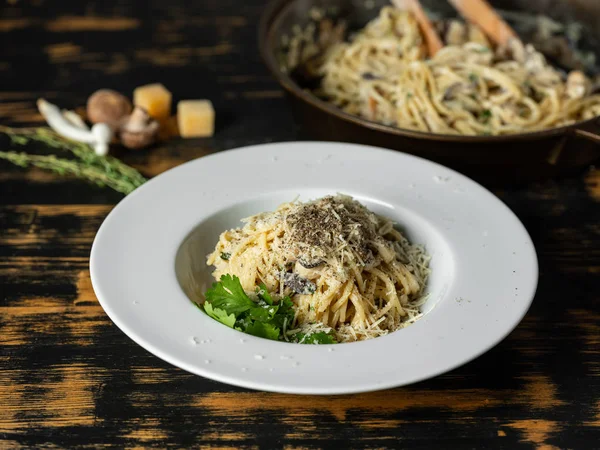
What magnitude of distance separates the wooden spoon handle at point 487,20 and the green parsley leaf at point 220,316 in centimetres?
237

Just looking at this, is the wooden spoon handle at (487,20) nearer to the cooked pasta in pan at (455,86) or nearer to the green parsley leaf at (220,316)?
the cooked pasta in pan at (455,86)

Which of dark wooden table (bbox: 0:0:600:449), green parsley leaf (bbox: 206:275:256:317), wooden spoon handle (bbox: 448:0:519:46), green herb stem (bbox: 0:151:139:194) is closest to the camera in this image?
dark wooden table (bbox: 0:0:600:449)

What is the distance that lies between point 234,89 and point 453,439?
254cm

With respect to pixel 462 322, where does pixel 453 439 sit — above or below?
below

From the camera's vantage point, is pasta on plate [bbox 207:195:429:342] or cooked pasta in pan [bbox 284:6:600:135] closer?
pasta on plate [bbox 207:195:429:342]

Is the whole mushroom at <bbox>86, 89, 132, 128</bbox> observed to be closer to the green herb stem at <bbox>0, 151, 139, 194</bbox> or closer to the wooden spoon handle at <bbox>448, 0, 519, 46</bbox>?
the green herb stem at <bbox>0, 151, 139, 194</bbox>

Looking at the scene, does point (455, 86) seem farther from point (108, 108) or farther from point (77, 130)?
point (77, 130)

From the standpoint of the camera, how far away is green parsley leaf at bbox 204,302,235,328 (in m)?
2.31

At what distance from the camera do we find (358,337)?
7.82 feet

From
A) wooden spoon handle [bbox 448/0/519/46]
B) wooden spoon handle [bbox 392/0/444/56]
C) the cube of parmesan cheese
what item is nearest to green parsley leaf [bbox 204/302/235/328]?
the cube of parmesan cheese

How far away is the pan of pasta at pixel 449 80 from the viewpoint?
310 cm

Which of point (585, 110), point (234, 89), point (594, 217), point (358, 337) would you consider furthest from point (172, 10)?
point (358, 337)

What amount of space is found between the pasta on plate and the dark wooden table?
0.75 ft

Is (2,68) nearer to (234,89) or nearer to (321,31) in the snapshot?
(234,89)
